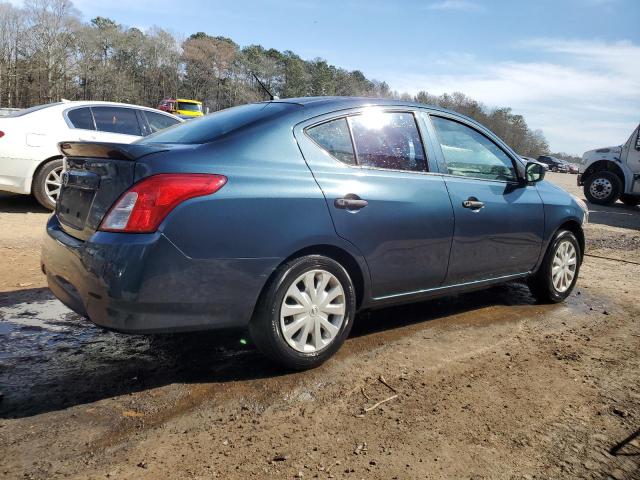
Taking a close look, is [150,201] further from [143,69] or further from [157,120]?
[143,69]

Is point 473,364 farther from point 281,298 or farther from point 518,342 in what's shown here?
point 281,298

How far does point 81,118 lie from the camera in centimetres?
776

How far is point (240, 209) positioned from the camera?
9.25ft

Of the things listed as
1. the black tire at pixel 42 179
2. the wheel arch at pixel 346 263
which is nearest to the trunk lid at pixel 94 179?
the wheel arch at pixel 346 263

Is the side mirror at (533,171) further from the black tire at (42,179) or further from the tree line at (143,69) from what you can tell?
the tree line at (143,69)

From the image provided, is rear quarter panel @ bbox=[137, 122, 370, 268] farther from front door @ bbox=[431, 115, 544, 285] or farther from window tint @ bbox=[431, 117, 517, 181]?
window tint @ bbox=[431, 117, 517, 181]

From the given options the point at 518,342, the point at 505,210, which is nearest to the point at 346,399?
the point at 518,342

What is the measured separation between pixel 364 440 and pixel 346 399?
0.41 meters

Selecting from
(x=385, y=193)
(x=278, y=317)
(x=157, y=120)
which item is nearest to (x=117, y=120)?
(x=157, y=120)

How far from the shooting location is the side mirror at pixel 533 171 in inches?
180

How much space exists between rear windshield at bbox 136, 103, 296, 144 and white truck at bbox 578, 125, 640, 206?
546 inches

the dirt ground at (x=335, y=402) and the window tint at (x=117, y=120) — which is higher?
the window tint at (x=117, y=120)

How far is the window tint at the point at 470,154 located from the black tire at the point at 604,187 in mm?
12083

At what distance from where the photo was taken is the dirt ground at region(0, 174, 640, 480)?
2.31 m
